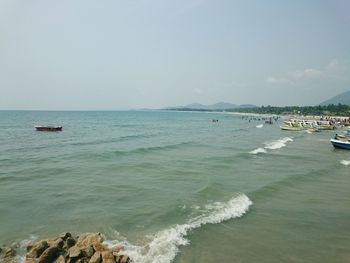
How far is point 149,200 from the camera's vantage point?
1967cm

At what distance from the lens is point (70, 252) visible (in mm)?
11367

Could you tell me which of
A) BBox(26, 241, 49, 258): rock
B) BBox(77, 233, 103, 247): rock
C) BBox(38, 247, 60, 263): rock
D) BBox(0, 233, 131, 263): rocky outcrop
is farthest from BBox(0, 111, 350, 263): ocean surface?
BBox(38, 247, 60, 263): rock

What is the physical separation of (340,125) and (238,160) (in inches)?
3224

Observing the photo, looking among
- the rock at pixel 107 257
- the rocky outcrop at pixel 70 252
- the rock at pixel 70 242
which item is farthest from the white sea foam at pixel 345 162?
the rock at pixel 70 242

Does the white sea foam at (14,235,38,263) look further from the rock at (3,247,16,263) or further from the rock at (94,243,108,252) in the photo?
the rock at (94,243,108,252)

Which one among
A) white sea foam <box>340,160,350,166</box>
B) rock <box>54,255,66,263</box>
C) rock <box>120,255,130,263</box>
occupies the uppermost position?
rock <box>54,255,66,263</box>

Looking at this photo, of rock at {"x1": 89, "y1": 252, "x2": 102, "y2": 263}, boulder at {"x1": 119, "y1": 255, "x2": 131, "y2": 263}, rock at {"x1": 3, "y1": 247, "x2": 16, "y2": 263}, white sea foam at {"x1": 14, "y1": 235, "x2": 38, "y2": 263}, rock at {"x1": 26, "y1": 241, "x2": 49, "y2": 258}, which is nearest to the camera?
rock at {"x1": 89, "y1": 252, "x2": 102, "y2": 263}

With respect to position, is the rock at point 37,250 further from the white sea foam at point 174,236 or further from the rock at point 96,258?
the white sea foam at point 174,236

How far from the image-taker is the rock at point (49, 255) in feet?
36.6

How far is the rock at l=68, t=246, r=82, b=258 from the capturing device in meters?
11.1

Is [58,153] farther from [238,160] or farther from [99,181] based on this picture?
[238,160]

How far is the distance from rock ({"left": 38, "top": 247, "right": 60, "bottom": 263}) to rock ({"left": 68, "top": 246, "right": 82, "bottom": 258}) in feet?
1.73

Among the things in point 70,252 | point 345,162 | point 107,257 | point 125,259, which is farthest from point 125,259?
point 345,162

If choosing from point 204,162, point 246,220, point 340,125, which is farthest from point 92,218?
point 340,125
